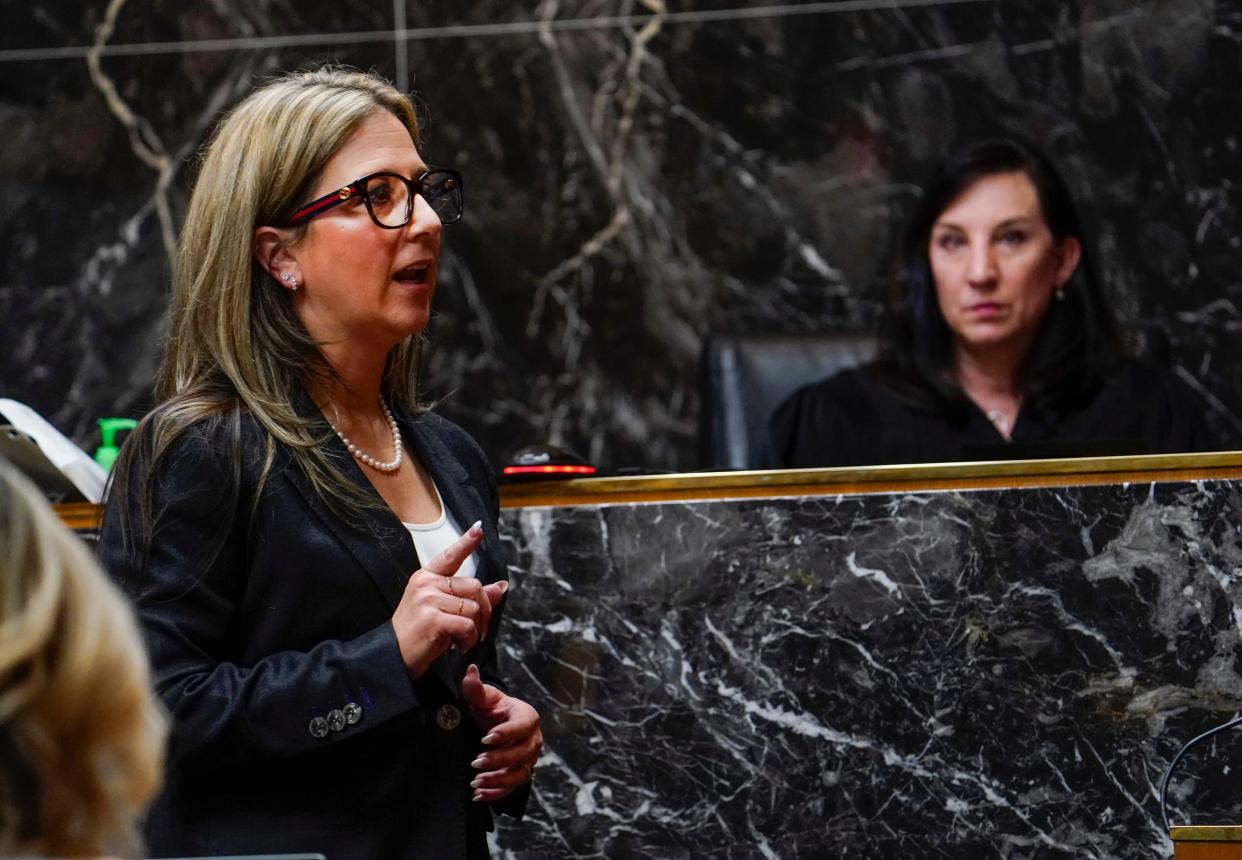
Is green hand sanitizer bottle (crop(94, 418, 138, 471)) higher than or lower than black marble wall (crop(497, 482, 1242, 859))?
higher

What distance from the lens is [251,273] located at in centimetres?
200

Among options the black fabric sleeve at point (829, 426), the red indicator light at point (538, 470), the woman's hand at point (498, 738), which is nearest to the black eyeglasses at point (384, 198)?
the woman's hand at point (498, 738)

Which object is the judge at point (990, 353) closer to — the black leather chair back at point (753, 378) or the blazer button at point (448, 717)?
the black leather chair back at point (753, 378)

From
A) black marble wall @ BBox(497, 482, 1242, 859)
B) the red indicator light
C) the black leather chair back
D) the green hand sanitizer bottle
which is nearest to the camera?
black marble wall @ BBox(497, 482, 1242, 859)

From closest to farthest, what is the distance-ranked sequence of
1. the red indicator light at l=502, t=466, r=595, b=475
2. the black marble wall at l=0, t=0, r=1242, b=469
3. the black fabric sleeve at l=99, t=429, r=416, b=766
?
the black fabric sleeve at l=99, t=429, r=416, b=766 → the red indicator light at l=502, t=466, r=595, b=475 → the black marble wall at l=0, t=0, r=1242, b=469

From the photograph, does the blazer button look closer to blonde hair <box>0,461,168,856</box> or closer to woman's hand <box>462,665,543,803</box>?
woman's hand <box>462,665,543,803</box>

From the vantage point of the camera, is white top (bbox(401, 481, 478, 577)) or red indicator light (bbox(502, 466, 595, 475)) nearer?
white top (bbox(401, 481, 478, 577))

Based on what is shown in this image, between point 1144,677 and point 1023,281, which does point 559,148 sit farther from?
point 1144,677

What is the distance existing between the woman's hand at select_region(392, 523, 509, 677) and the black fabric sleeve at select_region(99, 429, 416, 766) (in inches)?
0.8

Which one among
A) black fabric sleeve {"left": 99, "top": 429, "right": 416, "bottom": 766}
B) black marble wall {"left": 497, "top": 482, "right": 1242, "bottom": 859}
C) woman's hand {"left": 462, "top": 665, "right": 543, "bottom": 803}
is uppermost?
black fabric sleeve {"left": 99, "top": 429, "right": 416, "bottom": 766}

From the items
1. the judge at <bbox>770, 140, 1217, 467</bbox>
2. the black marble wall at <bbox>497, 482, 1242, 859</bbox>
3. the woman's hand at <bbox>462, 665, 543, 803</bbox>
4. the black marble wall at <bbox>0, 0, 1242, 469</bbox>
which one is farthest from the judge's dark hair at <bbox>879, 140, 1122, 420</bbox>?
the woman's hand at <bbox>462, 665, 543, 803</bbox>

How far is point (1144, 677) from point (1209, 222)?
2.59 meters

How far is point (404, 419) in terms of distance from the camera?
7.13 ft

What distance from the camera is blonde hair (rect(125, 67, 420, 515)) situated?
6.37 ft
